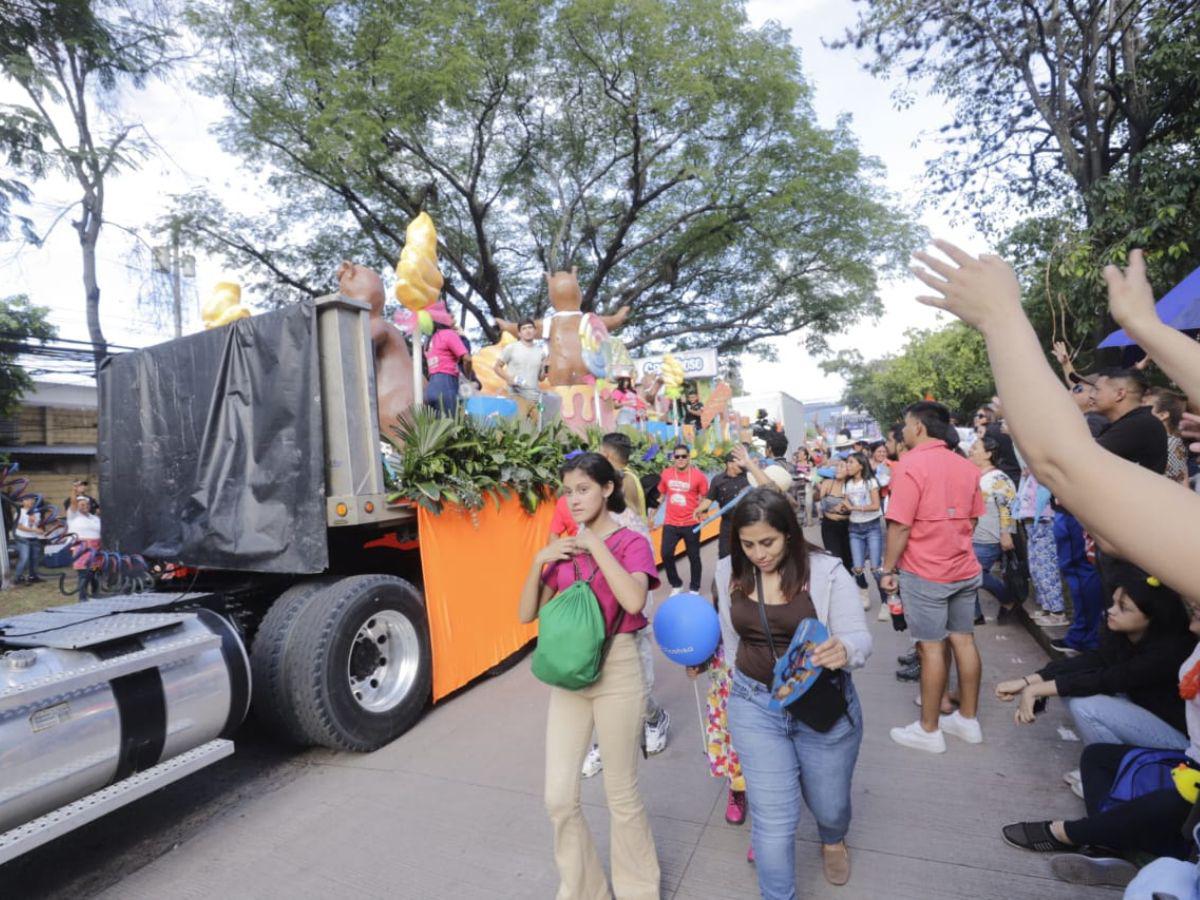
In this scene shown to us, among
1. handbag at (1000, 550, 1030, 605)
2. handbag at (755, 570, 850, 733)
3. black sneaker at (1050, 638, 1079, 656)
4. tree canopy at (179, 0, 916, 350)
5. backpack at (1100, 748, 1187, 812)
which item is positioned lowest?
black sneaker at (1050, 638, 1079, 656)

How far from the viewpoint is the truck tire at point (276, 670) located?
138 inches

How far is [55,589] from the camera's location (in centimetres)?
1069

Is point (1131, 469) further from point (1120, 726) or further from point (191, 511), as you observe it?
point (191, 511)

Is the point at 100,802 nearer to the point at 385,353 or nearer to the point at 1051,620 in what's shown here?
the point at 385,353

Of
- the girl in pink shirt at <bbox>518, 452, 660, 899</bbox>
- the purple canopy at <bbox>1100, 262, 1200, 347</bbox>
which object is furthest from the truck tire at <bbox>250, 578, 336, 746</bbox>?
the purple canopy at <bbox>1100, 262, 1200, 347</bbox>

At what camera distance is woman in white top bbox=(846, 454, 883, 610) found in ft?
20.2

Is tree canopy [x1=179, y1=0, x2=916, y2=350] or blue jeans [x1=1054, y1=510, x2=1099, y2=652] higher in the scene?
tree canopy [x1=179, y1=0, x2=916, y2=350]

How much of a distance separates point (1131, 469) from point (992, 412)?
808 centimetres

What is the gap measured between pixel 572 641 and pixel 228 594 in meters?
2.85

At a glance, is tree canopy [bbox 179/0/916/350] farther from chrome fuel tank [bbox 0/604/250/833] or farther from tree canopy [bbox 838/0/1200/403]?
chrome fuel tank [bbox 0/604/250/833]

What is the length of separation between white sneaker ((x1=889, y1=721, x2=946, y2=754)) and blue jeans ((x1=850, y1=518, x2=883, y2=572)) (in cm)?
290

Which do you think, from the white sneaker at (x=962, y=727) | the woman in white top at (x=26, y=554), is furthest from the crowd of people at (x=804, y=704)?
the woman in white top at (x=26, y=554)

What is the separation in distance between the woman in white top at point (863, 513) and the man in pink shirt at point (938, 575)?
2572 mm

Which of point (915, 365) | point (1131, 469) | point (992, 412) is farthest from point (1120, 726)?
point (915, 365)
